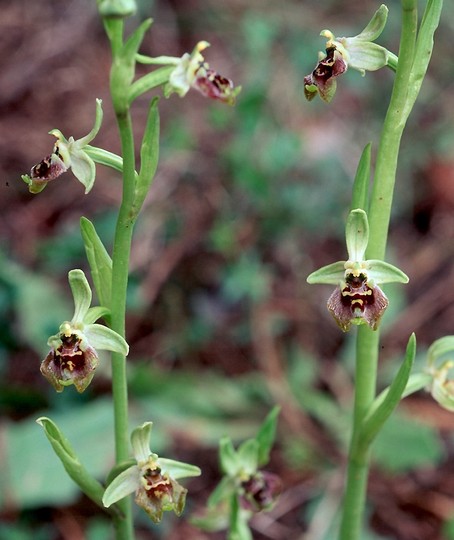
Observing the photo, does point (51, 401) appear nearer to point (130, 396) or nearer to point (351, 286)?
point (130, 396)

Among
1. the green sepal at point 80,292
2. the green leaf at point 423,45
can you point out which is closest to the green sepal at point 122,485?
the green sepal at point 80,292

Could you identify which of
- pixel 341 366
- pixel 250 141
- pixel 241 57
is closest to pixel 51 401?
pixel 341 366

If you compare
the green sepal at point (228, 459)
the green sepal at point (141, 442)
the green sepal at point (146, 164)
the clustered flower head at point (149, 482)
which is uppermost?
the green sepal at point (146, 164)

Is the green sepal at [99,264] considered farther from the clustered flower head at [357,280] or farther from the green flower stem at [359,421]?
the green flower stem at [359,421]

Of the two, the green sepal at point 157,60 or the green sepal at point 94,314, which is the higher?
the green sepal at point 157,60

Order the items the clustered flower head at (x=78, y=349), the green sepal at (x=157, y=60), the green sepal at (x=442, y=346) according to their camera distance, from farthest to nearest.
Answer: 1. the green sepal at (x=442, y=346)
2. the clustered flower head at (x=78, y=349)
3. the green sepal at (x=157, y=60)

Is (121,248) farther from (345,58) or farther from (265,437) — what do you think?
(265,437)
